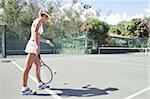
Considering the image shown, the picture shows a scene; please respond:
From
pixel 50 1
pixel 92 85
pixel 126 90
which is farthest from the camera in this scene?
pixel 50 1

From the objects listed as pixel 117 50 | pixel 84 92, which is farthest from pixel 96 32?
pixel 84 92

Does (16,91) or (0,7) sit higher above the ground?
(0,7)

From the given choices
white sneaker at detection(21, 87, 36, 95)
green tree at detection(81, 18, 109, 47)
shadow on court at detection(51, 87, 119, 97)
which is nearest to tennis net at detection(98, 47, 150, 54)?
green tree at detection(81, 18, 109, 47)

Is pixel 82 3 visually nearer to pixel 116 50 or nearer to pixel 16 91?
pixel 116 50

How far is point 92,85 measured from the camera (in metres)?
9.83

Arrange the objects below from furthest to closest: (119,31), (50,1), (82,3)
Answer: (119,31)
(82,3)
(50,1)

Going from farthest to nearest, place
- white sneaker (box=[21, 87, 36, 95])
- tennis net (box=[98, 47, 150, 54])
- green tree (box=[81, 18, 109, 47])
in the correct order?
green tree (box=[81, 18, 109, 47]) → tennis net (box=[98, 47, 150, 54]) → white sneaker (box=[21, 87, 36, 95])

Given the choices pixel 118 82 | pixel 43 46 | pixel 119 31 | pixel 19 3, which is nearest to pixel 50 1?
pixel 19 3

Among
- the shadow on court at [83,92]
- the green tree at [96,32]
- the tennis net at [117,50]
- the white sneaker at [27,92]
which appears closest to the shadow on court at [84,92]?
the shadow on court at [83,92]

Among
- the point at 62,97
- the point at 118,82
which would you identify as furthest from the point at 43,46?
the point at 62,97

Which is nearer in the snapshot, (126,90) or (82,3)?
(126,90)

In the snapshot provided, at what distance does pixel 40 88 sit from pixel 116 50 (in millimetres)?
32268

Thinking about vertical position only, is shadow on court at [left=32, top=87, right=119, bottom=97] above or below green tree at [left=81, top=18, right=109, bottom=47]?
below

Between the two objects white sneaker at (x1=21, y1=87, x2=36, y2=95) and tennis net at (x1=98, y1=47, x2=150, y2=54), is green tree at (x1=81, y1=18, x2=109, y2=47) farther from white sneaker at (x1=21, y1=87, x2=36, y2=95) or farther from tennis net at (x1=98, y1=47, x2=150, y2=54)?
white sneaker at (x1=21, y1=87, x2=36, y2=95)
